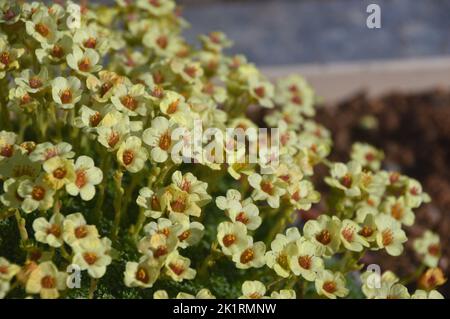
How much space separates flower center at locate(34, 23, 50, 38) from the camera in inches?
64.2

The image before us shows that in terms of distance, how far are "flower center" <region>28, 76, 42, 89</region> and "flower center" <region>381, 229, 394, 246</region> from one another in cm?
75

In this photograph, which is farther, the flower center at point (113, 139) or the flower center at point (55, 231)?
the flower center at point (113, 139)

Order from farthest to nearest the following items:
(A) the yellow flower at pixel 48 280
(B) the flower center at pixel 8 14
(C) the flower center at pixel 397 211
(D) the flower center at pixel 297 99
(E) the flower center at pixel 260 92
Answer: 1. (D) the flower center at pixel 297 99
2. (E) the flower center at pixel 260 92
3. (C) the flower center at pixel 397 211
4. (B) the flower center at pixel 8 14
5. (A) the yellow flower at pixel 48 280

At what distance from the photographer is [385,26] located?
12.5 feet

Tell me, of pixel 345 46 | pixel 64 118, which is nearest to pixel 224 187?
pixel 64 118

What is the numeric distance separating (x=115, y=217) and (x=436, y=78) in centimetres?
192

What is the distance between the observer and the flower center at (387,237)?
5.30ft

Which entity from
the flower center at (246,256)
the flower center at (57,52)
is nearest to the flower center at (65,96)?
the flower center at (57,52)

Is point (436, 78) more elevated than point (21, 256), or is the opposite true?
point (436, 78)

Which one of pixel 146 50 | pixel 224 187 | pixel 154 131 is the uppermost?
pixel 146 50

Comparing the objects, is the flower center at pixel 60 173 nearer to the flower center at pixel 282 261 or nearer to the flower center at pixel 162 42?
the flower center at pixel 282 261

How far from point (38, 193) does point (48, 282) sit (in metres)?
0.16
